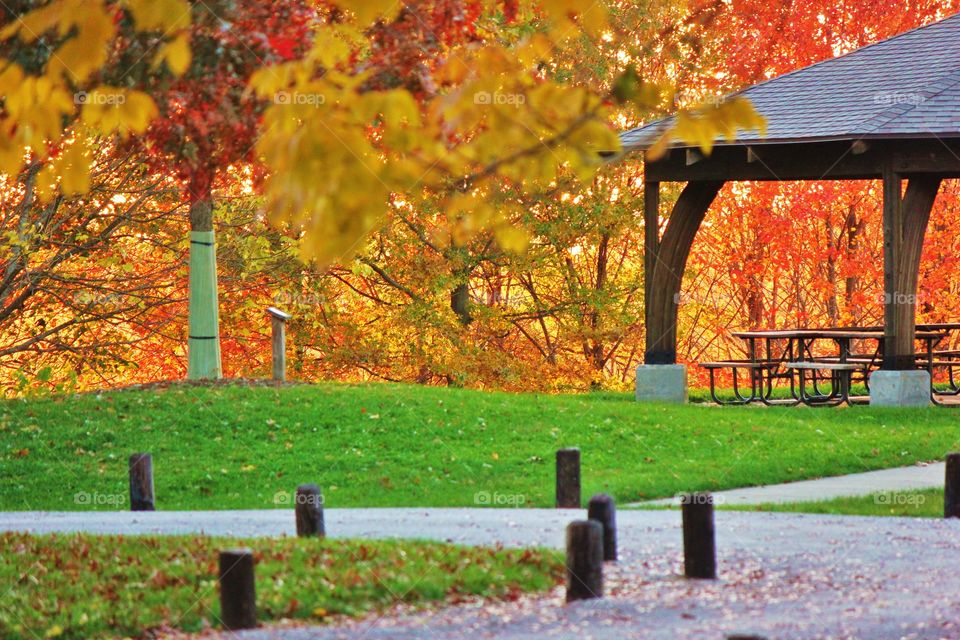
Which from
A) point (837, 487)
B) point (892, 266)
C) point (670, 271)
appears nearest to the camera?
point (837, 487)

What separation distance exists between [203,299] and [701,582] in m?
10.4

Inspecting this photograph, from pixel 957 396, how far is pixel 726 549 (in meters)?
12.2

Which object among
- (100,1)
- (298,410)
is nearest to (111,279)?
(298,410)

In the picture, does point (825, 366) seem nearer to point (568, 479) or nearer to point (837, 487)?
point (837, 487)

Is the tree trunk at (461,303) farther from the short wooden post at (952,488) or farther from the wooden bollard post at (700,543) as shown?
the wooden bollard post at (700,543)

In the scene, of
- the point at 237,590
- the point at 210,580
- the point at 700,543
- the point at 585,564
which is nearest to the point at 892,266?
the point at 700,543

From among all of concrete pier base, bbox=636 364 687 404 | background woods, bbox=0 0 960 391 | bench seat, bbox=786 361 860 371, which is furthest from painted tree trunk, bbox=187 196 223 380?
bench seat, bbox=786 361 860 371

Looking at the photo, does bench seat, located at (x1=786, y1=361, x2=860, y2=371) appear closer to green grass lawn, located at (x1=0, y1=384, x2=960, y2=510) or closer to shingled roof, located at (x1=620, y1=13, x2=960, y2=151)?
green grass lawn, located at (x1=0, y1=384, x2=960, y2=510)

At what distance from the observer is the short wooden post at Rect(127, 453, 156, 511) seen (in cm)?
1141

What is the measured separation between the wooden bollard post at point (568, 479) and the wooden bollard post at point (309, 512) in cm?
249

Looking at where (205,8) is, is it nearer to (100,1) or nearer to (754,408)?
(100,1)

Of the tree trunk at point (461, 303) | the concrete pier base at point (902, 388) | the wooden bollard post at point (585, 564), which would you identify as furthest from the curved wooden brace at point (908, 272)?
the tree trunk at point (461, 303)

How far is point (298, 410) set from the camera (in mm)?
14922

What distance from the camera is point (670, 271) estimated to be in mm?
19094
